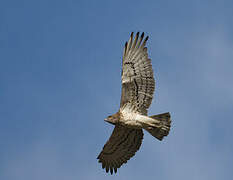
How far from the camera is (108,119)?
14.2 metres

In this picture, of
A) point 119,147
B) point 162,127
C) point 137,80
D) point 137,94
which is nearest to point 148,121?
point 162,127

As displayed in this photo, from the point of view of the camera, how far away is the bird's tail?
1396cm

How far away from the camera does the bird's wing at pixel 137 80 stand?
556 inches

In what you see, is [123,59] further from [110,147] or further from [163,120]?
[110,147]

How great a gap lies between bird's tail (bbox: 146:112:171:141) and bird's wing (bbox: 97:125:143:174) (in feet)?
2.50

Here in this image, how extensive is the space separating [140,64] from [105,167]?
4190mm

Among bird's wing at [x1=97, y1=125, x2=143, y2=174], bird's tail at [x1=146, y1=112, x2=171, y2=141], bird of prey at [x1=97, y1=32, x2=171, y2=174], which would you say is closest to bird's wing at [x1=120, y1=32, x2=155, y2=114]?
bird of prey at [x1=97, y1=32, x2=171, y2=174]

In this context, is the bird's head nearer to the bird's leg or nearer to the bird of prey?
the bird of prey

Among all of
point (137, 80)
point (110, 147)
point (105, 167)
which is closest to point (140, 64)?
point (137, 80)

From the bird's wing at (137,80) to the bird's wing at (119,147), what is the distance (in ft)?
3.27

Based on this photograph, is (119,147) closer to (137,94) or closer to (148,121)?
(148,121)

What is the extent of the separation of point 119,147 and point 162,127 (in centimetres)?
210

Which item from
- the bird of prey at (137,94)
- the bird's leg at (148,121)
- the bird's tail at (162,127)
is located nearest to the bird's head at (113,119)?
the bird of prey at (137,94)

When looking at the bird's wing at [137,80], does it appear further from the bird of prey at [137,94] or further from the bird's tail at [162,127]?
the bird's tail at [162,127]
